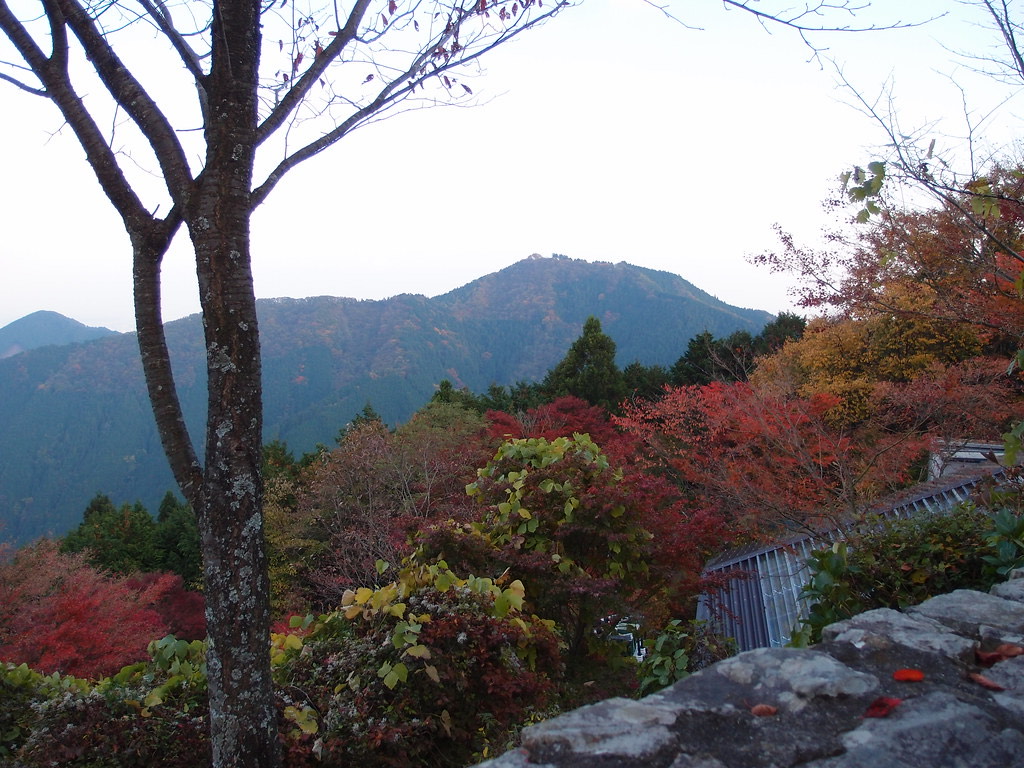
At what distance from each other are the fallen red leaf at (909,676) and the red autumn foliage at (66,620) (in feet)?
41.9

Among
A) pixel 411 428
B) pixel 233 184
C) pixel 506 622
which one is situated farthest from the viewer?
pixel 411 428

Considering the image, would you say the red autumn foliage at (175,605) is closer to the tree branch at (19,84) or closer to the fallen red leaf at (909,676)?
the tree branch at (19,84)

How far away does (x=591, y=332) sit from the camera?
71.8ft

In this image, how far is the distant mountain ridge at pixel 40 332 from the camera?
385 ft

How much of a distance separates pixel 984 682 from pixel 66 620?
14.3 metres

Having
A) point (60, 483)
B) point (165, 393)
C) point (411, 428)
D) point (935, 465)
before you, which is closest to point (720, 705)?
point (165, 393)

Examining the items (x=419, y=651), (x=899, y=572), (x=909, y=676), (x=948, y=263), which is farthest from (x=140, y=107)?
(x=948, y=263)

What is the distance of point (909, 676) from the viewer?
123 cm

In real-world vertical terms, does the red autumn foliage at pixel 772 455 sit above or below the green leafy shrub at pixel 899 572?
below

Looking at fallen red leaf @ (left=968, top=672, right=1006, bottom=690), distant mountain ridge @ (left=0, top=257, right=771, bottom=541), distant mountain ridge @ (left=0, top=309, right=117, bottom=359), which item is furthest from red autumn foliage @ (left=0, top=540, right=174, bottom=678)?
distant mountain ridge @ (left=0, top=309, right=117, bottom=359)

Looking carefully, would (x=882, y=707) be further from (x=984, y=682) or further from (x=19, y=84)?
(x=19, y=84)

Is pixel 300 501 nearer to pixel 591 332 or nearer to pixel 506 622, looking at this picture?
pixel 591 332

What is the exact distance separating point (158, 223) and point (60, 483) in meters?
78.6

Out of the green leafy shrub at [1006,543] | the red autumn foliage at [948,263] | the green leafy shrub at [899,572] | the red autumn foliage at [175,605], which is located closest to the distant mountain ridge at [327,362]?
the red autumn foliage at [175,605]
